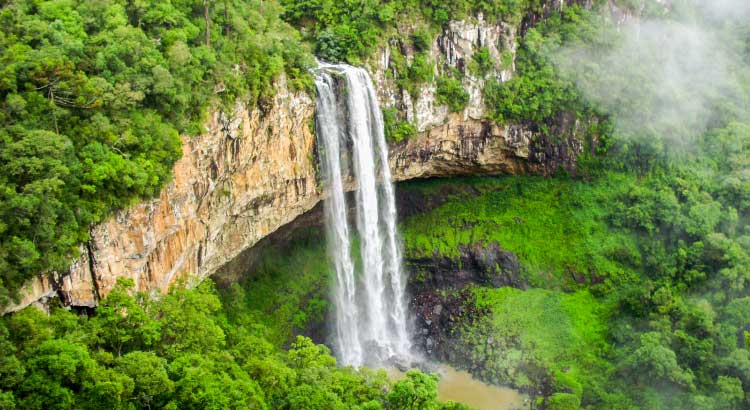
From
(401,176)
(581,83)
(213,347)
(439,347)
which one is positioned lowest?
(439,347)

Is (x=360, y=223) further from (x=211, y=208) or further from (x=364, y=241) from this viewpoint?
(x=211, y=208)

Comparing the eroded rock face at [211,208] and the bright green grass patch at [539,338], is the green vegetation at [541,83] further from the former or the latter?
the eroded rock face at [211,208]

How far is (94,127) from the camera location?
728 inches

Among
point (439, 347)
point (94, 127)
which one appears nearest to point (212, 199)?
point (94, 127)

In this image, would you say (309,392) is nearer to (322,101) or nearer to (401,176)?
(322,101)

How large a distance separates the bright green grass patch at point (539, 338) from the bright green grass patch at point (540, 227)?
1377 millimetres

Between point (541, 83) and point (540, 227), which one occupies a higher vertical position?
point (541, 83)

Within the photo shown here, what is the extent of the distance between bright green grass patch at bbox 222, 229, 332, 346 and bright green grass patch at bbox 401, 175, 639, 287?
4.79m

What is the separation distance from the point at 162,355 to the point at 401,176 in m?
16.7

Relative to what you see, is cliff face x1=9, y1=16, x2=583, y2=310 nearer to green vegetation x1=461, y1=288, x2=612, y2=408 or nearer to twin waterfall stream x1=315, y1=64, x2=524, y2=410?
twin waterfall stream x1=315, y1=64, x2=524, y2=410

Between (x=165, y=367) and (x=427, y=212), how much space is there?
778 inches

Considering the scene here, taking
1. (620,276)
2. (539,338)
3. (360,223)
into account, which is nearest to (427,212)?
(360,223)

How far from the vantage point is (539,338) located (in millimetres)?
30031

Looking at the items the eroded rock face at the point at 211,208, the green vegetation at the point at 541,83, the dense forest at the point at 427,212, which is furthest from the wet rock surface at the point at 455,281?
the eroded rock face at the point at 211,208
